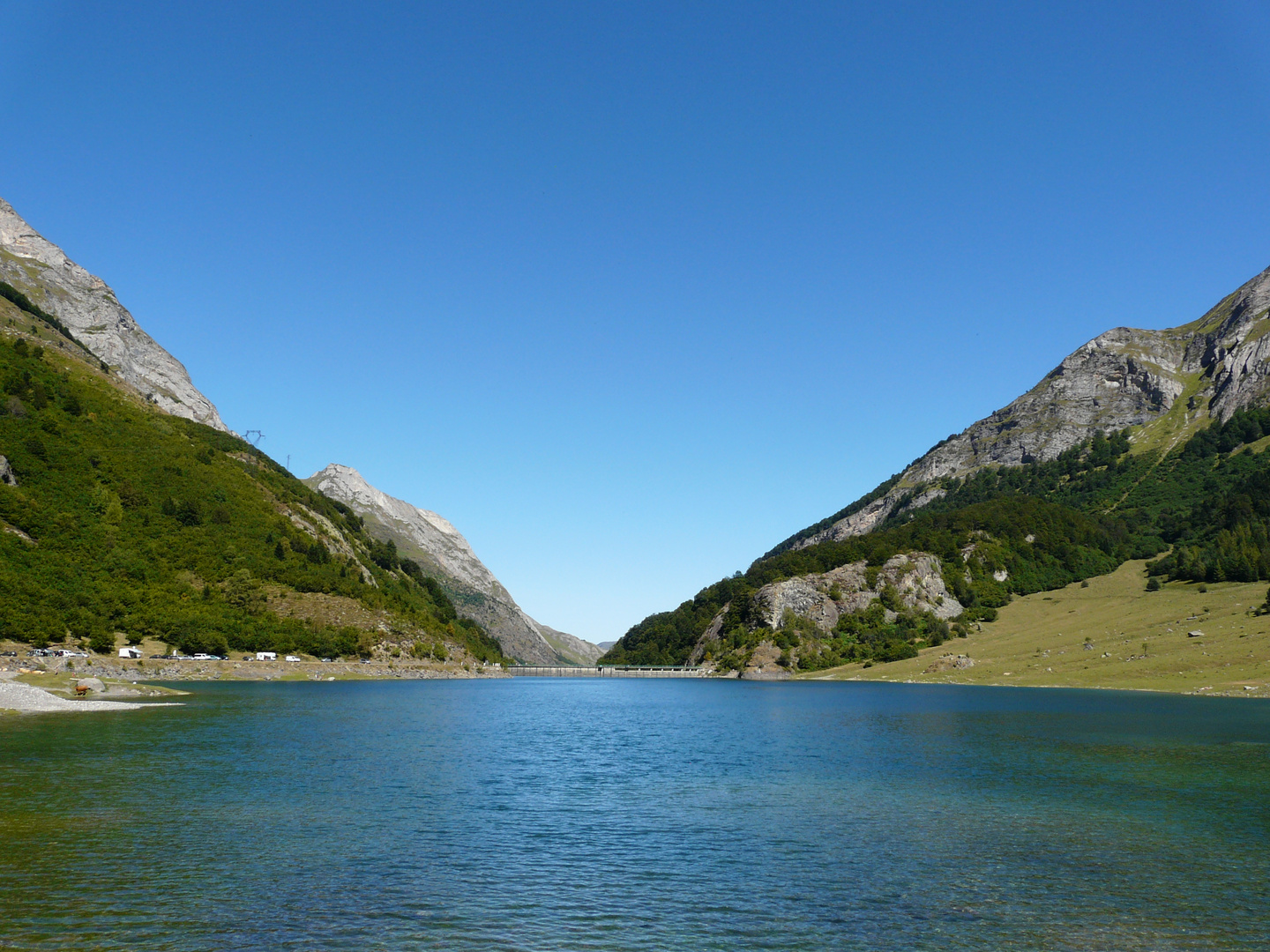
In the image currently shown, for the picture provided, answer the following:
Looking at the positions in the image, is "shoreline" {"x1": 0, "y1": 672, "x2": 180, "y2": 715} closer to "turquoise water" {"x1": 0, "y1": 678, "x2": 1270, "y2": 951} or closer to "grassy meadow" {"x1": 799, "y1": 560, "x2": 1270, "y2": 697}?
"turquoise water" {"x1": 0, "y1": 678, "x2": 1270, "y2": 951}

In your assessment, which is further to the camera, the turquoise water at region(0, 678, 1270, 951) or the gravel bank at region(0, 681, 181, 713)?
the gravel bank at region(0, 681, 181, 713)

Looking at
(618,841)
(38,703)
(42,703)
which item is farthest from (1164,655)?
(38,703)

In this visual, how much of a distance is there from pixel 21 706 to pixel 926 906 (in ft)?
282

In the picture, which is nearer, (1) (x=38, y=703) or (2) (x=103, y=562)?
(1) (x=38, y=703)

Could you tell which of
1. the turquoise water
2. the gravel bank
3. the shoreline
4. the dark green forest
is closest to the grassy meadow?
the turquoise water

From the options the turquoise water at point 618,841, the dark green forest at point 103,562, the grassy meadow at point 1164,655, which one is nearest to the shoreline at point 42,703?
the turquoise water at point 618,841

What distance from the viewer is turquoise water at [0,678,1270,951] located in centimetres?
2473

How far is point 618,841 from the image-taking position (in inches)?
1462

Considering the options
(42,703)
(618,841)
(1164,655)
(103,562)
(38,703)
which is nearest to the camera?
(618,841)

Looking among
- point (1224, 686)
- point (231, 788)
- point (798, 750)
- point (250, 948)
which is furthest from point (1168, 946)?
point (1224, 686)

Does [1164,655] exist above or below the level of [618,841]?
above

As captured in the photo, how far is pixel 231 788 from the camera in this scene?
4581cm

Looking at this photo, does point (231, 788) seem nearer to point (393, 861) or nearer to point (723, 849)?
point (393, 861)

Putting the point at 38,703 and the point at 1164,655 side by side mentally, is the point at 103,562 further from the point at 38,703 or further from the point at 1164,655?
the point at 1164,655
